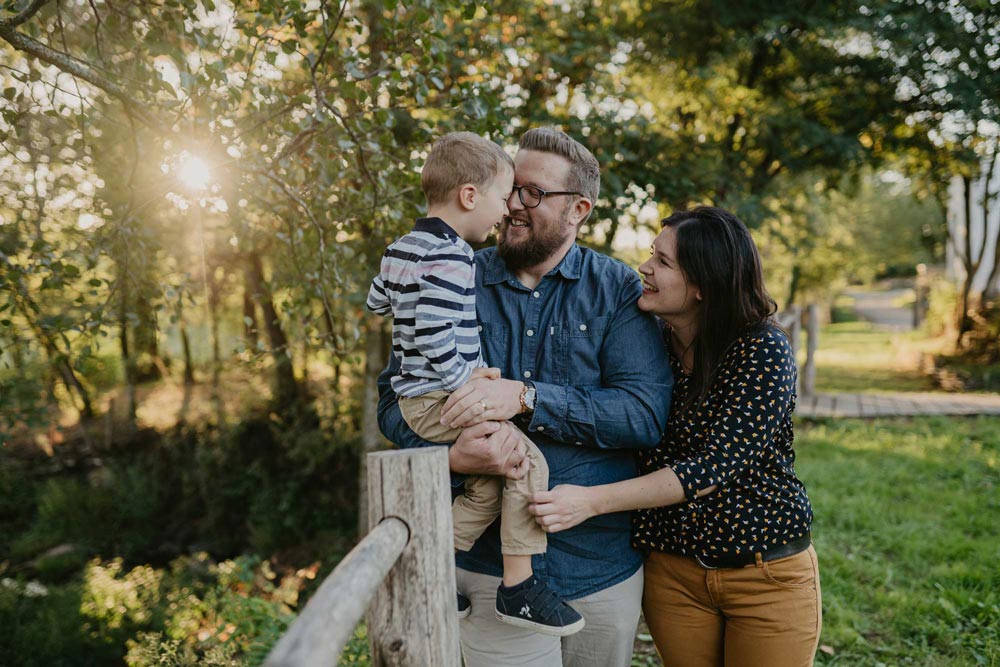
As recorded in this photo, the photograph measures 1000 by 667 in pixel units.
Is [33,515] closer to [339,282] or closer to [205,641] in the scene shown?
[205,641]

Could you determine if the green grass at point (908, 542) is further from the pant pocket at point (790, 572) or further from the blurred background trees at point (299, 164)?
the blurred background trees at point (299, 164)

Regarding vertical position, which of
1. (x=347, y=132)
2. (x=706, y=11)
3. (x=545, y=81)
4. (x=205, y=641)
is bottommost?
(x=205, y=641)

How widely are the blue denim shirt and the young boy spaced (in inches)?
4.4

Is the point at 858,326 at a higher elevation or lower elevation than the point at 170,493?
higher

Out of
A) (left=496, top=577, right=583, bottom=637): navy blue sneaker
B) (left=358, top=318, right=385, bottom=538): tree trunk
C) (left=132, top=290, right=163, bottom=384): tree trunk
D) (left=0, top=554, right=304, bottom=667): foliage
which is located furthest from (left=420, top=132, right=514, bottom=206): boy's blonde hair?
(left=358, top=318, right=385, bottom=538): tree trunk

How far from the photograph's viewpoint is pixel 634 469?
7.13ft

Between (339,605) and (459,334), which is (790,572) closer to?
(459,334)

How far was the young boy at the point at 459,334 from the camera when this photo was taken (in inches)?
72.4

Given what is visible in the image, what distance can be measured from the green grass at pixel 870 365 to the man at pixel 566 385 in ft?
32.7

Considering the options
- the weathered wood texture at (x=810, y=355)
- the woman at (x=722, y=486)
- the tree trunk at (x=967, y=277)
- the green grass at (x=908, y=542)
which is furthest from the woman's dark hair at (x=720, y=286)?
the tree trunk at (x=967, y=277)

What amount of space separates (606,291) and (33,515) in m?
10.9

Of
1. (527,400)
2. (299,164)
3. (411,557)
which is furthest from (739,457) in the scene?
(299,164)

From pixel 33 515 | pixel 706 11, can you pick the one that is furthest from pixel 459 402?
pixel 33 515

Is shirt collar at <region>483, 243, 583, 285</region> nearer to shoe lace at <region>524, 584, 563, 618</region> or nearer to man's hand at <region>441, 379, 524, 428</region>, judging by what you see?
man's hand at <region>441, 379, 524, 428</region>
